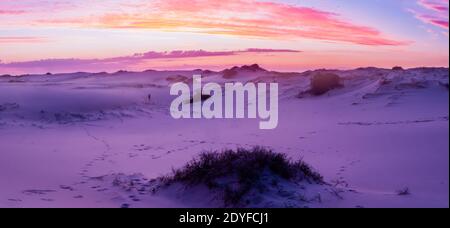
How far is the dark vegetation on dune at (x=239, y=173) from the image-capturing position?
661 centimetres

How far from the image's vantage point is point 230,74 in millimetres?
42500

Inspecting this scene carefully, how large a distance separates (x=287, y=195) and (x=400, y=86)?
1132 cm

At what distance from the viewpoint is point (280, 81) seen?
29.6 metres

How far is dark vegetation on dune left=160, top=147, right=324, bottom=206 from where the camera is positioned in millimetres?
6613

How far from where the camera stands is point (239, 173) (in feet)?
22.6

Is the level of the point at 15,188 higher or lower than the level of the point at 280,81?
lower

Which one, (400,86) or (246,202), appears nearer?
(246,202)

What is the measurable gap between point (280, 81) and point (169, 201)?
75.4ft
